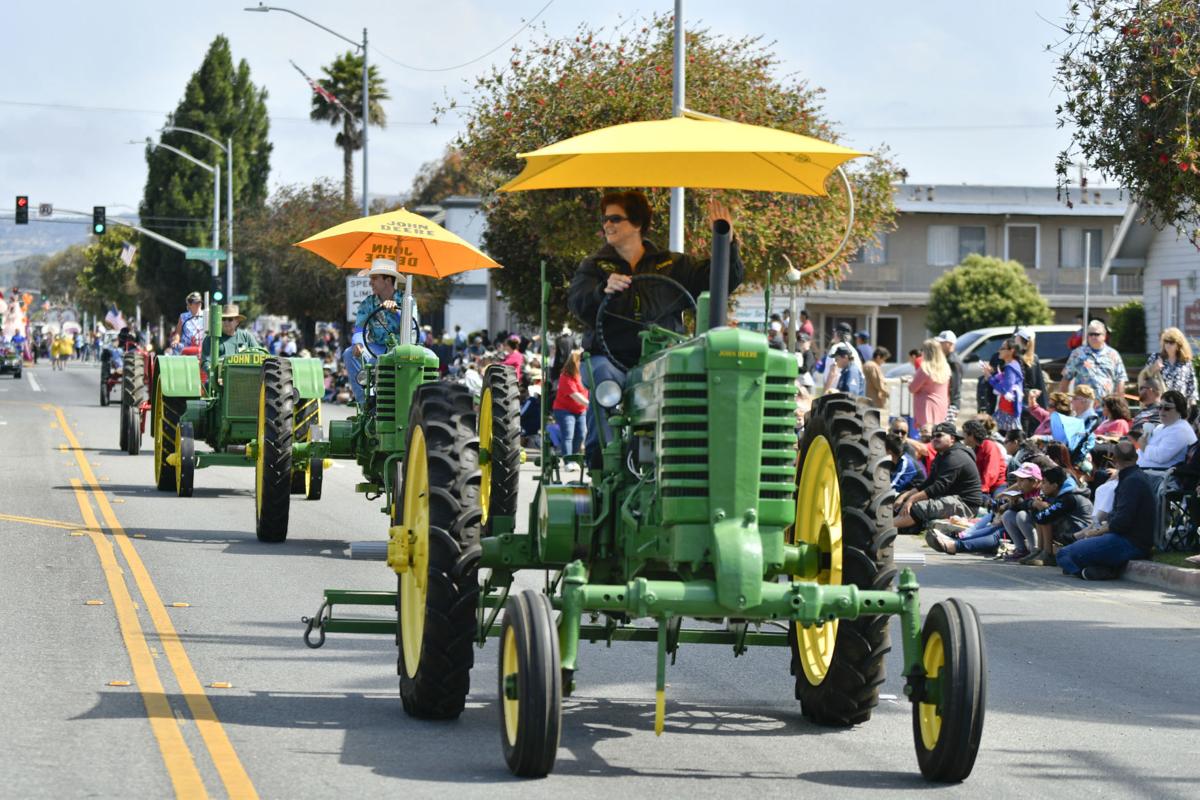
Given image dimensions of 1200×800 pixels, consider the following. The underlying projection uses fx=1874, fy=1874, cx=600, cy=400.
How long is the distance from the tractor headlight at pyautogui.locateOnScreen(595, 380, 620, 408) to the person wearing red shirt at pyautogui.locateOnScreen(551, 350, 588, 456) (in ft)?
42.9

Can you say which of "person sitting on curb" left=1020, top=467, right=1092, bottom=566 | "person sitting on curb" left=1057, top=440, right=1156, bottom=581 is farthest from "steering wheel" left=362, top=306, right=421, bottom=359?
"person sitting on curb" left=1057, top=440, right=1156, bottom=581

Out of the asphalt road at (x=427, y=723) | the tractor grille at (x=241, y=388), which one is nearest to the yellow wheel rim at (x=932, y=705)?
the asphalt road at (x=427, y=723)

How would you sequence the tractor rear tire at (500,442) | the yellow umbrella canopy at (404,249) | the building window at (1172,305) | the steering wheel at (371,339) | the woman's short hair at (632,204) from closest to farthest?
the woman's short hair at (632,204) < the tractor rear tire at (500,442) < the yellow umbrella canopy at (404,249) < the steering wheel at (371,339) < the building window at (1172,305)

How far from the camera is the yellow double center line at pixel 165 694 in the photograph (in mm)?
7398

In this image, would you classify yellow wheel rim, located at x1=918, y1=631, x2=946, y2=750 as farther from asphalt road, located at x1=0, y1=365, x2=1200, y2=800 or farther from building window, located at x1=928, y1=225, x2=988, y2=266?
building window, located at x1=928, y1=225, x2=988, y2=266

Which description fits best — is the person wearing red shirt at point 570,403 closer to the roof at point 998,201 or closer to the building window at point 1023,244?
the roof at point 998,201

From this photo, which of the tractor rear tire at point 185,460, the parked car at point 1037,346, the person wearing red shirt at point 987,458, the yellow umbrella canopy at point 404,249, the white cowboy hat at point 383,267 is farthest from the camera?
the parked car at point 1037,346

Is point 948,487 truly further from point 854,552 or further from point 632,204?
point 854,552

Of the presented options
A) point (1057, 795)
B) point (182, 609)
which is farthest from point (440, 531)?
point (182, 609)

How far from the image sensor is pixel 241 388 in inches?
789

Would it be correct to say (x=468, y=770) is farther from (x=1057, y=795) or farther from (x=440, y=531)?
(x=1057, y=795)

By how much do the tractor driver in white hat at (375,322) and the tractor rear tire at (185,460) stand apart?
3.52m

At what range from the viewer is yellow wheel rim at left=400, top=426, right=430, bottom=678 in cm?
856

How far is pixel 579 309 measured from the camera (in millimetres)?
9141
